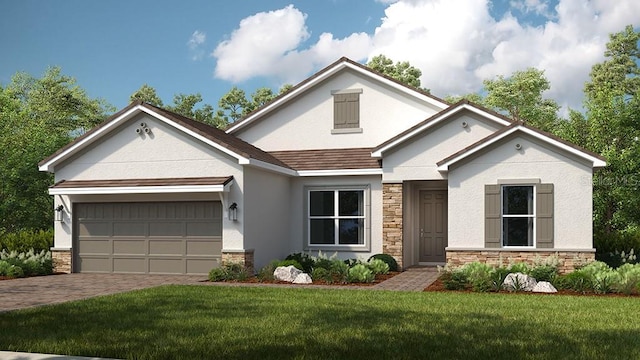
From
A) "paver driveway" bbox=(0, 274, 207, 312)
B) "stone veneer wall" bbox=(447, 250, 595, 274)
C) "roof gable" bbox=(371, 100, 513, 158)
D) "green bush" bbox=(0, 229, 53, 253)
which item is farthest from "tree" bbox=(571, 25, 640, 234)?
"green bush" bbox=(0, 229, 53, 253)

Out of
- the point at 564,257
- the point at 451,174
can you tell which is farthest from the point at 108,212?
the point at 564,257

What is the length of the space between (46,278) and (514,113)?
1576 inches

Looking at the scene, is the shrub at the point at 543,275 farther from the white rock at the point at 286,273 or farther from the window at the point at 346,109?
the window at the point at 346,109

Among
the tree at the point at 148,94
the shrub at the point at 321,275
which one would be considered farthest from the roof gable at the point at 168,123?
the tree at the point at 148,94

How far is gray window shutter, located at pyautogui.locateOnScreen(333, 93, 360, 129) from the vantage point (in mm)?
21781

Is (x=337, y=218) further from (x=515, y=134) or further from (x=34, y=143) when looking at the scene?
(x=34, y=143)

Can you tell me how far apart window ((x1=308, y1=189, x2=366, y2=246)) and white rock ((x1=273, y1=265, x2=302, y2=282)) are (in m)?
4.00

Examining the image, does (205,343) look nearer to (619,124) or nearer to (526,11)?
(619,124)

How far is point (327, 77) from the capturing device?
2191cm

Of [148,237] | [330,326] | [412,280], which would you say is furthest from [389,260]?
[330,326]

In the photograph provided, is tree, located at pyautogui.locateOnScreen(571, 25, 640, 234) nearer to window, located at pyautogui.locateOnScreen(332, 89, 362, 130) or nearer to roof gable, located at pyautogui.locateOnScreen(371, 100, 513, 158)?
roof gable, located at pyautogui.locateOnScreen(371, 100, 513, 158)

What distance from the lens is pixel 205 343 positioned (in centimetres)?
830

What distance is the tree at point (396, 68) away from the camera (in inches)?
1760

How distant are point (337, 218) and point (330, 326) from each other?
1081 centimetres
